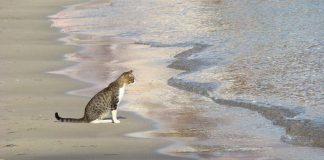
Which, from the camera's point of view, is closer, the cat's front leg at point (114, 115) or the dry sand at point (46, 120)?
the dry sand at point (46, 120)

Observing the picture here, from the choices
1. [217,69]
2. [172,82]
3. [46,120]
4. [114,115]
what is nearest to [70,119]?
[46,120]

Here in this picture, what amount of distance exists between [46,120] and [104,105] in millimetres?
634

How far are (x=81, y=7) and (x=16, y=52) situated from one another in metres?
10.3

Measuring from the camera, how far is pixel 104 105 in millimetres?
9492

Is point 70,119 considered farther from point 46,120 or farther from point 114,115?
point 114,115

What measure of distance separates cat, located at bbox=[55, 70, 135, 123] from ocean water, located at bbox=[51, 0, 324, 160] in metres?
0.36

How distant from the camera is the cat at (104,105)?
30.1 ft

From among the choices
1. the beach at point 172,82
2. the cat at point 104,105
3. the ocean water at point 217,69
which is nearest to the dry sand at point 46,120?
the beach at point 172,82

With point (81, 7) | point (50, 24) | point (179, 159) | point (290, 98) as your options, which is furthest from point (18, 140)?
point (81, 7)

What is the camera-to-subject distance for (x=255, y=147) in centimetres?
821

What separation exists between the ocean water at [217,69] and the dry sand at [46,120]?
272 millimetres

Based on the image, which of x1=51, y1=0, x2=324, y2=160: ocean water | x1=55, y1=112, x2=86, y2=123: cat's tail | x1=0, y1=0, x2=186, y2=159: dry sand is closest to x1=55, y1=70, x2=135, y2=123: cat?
x1=55, y1=112, x2=86, y2=123: cat's tail

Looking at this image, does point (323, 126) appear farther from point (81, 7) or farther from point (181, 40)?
point (81, 7)

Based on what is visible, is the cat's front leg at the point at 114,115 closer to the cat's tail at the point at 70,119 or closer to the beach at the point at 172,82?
the beach at the point at 172,82
